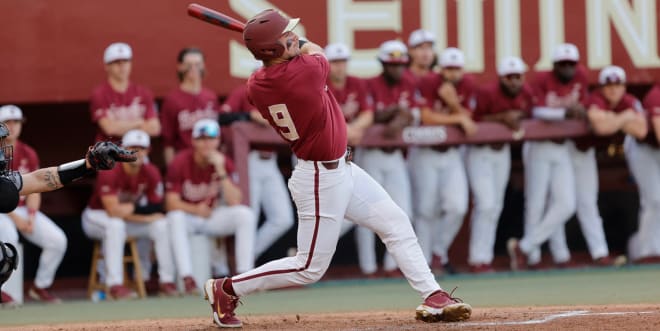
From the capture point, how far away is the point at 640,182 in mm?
10711

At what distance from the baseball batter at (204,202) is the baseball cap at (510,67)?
8.09 ft

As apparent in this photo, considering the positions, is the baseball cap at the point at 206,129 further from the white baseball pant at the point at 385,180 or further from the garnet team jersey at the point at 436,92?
the garnet team jersey at the point at 436,92

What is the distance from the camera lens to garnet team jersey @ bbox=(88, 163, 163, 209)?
9.52m

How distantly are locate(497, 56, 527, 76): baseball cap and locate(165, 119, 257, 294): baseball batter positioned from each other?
247 cm

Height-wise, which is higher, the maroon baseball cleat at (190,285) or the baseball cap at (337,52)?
the baseball cap at (337,52)

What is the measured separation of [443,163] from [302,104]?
4732mm

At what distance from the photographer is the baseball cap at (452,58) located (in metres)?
10.3

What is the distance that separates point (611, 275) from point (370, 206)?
167 inches

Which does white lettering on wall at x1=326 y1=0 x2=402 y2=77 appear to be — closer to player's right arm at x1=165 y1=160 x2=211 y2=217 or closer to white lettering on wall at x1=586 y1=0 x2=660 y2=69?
white lettering on wall at x1=586 y1=0 x2=660 y2=69

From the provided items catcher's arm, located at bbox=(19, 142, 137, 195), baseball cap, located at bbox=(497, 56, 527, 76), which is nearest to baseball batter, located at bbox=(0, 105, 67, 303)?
catcher's arm, located at bbox=(19, 142, 137, 195)

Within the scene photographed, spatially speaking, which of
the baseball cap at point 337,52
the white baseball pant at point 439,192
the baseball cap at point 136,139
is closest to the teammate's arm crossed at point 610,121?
the white baseball pant at point 439,192

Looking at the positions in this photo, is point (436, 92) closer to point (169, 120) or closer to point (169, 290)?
point (169, 120)

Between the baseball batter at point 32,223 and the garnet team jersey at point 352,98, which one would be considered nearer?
the baseball batter at point 32,223

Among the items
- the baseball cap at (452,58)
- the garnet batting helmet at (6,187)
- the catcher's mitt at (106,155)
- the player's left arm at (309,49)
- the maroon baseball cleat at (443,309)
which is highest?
the baseball cap at (452,58)
